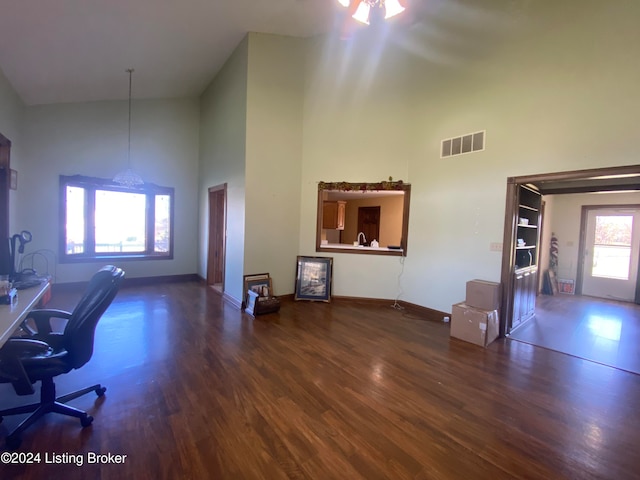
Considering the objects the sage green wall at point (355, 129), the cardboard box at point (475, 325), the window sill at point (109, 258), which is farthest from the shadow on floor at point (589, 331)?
the window sill at point (109, 258)

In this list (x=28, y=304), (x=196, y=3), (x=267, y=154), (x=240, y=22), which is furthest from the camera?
(x=267, y=154)

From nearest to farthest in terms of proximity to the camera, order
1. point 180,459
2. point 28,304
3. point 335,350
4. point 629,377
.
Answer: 1. point 180,459
2. point 28,304
3. point 629,377
4. point 335,350

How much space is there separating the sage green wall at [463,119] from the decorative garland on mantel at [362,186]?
0.14 metres

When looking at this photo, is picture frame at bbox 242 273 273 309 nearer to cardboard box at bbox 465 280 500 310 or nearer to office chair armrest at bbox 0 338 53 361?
office chair armrest at bbox 0 338 53 361

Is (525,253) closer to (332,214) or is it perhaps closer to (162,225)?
(332,214)

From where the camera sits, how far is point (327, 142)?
5.08 m

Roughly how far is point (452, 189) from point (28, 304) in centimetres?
486

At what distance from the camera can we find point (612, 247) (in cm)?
625

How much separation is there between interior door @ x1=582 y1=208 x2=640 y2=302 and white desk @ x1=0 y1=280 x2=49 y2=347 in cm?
939

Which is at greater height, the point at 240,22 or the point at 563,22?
the point at 240,22

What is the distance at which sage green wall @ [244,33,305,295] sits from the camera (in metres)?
4.58

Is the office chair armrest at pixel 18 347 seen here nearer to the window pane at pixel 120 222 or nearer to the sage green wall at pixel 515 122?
the sage green wall at pixel 515 122

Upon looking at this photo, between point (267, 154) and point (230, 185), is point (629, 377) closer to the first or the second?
point (267, 154)

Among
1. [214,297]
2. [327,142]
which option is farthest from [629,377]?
[214,297]
